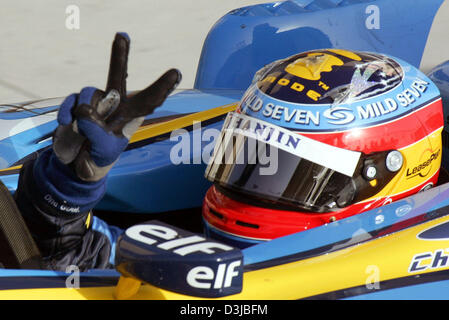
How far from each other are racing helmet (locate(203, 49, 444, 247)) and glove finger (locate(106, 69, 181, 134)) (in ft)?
1.24

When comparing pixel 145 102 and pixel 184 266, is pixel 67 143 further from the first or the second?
pixel 184 266

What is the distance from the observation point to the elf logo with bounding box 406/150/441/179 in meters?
1.74

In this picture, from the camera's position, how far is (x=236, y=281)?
1.21m

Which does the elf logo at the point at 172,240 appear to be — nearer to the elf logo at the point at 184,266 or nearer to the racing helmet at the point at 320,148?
the elf logo at the point at 184,266

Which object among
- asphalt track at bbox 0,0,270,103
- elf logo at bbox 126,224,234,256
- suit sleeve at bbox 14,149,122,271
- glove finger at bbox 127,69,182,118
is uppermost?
glove finger at bbox 127,69,182,118

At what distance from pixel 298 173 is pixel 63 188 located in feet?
1.79

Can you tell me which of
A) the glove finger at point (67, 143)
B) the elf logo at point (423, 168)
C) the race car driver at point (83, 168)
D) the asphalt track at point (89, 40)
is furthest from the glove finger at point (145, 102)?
the asphalt track at point (89, 40)

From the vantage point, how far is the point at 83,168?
1.55m

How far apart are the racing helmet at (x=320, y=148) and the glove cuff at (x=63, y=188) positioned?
324mm

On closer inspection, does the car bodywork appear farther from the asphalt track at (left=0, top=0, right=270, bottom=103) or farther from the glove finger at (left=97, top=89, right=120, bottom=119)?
the asphalt track at (left=0, top=0, right=270, bottom=103)

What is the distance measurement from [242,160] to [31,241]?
54 centimetres

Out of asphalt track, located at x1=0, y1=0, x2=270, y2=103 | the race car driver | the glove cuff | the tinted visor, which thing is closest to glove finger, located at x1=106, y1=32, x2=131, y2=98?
the race car driver

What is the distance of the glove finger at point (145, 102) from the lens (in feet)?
4.45

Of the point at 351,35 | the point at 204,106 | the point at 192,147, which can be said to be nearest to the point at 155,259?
the point at 192,147
